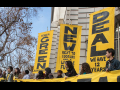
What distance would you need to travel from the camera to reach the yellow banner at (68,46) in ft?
31.2

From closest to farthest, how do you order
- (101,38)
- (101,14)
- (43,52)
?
(101,38) < (101,14) < (43,52)

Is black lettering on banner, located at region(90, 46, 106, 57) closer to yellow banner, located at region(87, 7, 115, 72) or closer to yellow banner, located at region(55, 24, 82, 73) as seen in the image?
yellow banner, located at region(87, 7, 115, 72)

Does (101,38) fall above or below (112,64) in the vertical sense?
above

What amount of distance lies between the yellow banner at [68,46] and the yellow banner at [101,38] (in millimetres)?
2378

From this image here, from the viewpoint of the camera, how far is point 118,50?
9617mm

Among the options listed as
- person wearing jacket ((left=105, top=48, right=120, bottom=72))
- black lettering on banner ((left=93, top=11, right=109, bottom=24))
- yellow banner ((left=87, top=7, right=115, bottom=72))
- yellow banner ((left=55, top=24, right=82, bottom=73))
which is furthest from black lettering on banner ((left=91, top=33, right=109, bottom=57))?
yellow banner ((left=55, top=24, right=82, bottom=73))

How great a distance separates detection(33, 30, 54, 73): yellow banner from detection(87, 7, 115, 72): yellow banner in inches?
185

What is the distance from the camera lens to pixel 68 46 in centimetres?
971

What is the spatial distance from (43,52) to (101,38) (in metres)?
5.77

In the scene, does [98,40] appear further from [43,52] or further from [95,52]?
[43,52]

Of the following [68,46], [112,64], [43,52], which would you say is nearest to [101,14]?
[68,46]

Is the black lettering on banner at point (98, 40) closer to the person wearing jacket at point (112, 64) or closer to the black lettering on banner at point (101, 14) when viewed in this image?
the black lettering on banner at point (101, 14)

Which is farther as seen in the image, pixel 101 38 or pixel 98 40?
pixel 98 40
